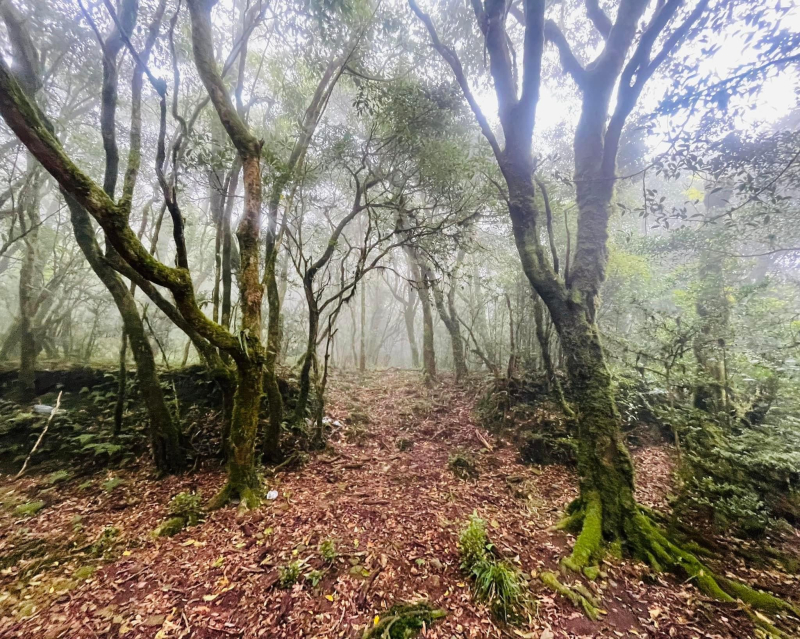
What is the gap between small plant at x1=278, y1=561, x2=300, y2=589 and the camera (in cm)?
318

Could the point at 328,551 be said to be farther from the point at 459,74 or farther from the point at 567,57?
the point at 567,57

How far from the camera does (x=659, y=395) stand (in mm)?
6863

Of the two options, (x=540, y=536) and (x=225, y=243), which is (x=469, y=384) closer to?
(x=540, y=536)

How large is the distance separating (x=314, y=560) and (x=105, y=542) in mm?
2597

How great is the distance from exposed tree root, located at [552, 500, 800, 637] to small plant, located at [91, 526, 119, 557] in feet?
16.2

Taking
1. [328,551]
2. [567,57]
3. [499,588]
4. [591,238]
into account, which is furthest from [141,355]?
[567,57]

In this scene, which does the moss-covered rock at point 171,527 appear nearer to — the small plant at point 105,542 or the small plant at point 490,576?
the small plant at point 105,542

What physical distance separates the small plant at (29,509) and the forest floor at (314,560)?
4.0 inches

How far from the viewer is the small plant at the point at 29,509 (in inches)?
170

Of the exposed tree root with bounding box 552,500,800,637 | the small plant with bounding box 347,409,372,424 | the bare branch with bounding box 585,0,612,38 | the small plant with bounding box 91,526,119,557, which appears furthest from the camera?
the small plant with bounding box 347,409,372,424

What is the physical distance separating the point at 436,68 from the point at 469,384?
8.94 m

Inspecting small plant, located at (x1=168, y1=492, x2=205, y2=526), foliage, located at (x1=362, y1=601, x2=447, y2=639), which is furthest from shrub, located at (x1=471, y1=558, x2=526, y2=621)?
small plant, located at (x1=168, y1=492, x2=205, y2=526)

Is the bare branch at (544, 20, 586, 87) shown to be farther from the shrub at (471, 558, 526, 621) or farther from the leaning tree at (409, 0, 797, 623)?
the shrub at (471, 558, 526, 621)

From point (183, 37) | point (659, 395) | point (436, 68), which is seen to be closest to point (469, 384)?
point (659, 395)
